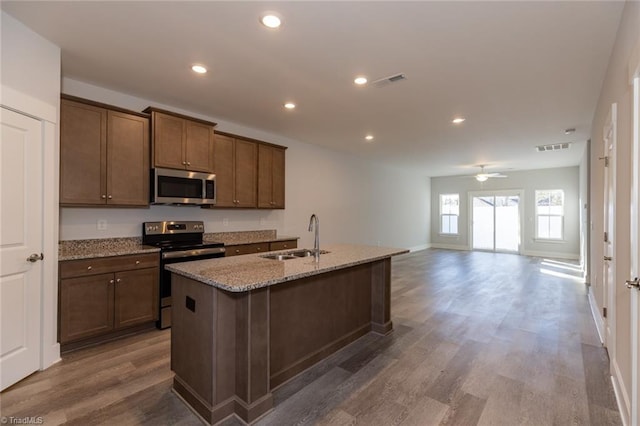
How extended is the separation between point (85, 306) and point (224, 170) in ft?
7.37

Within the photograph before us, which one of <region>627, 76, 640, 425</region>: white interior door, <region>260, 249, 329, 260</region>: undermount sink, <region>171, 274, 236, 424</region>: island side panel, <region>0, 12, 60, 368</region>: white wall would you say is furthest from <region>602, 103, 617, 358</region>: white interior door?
<region>0, 12, 60, 368</region>: white wall

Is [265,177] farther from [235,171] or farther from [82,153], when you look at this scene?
[82,153]

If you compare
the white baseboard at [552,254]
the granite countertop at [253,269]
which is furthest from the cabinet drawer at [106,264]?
the white baseboard at [552,254]

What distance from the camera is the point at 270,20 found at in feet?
7.20

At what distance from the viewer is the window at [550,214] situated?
8789mm

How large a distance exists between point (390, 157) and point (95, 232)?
608cm

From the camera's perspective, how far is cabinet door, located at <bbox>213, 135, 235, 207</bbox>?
4.24m

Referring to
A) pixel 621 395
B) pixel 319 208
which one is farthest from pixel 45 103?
pixel 621 395

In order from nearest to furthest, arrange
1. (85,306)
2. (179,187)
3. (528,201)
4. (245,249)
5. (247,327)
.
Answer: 1. (247,327)
2. (85,306)
3. (179,187)
4. (245,249)
5. (528,201)

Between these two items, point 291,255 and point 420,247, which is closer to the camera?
point 291,255

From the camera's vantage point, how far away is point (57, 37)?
8.12 ft

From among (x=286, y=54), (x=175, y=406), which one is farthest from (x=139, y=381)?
(x=286, y=54)

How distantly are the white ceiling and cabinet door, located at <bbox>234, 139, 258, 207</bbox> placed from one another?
16.5 inches

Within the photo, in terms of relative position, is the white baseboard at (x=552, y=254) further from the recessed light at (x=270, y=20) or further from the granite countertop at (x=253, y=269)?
the recessed light at (x=270, y=20)
